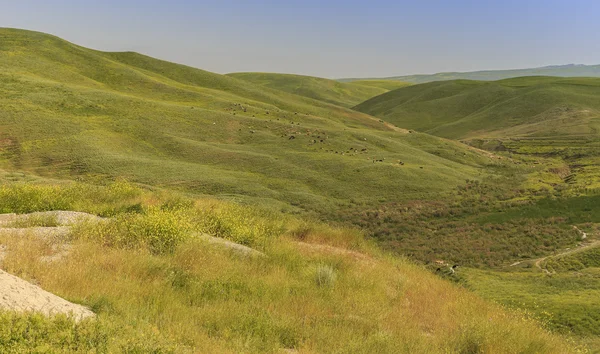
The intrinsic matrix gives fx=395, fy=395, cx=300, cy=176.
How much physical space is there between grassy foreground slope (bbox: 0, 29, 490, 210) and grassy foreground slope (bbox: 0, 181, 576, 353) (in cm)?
2551

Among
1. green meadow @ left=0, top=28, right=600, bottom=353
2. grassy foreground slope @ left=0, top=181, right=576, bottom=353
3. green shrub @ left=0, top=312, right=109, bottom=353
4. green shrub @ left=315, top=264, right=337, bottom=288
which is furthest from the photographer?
green shrub @ left=315, top=264, right=337, bottom=288

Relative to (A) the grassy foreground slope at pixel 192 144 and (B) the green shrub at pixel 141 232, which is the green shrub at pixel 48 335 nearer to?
(B) the green shrub at pixel 141 232

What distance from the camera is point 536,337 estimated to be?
29.4 feet

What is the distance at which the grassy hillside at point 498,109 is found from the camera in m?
105

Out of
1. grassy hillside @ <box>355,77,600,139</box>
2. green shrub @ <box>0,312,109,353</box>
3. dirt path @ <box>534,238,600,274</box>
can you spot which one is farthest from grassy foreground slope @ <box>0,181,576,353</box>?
grassy hillside @ <box>355,77,600,139</box>

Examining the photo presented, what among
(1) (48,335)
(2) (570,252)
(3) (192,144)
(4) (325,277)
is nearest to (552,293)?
(2) (570,252)

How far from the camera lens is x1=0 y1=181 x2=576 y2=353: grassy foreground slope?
5.97 meters

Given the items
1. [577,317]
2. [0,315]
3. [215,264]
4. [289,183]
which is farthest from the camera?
[289,183]

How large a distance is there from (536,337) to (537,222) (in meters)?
33.5

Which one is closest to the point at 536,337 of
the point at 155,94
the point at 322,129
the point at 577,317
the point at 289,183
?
the point at 577,317

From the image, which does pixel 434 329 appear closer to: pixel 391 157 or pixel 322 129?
pixel 391 157

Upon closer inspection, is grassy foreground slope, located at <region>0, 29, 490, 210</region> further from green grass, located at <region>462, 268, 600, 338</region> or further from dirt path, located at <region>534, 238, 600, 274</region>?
green grass, located at <region>462, 268, 600, 338</region>

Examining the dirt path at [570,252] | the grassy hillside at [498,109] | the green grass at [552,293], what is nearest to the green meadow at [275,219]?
the green grass at [552,293]

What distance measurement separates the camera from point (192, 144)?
54344mm
